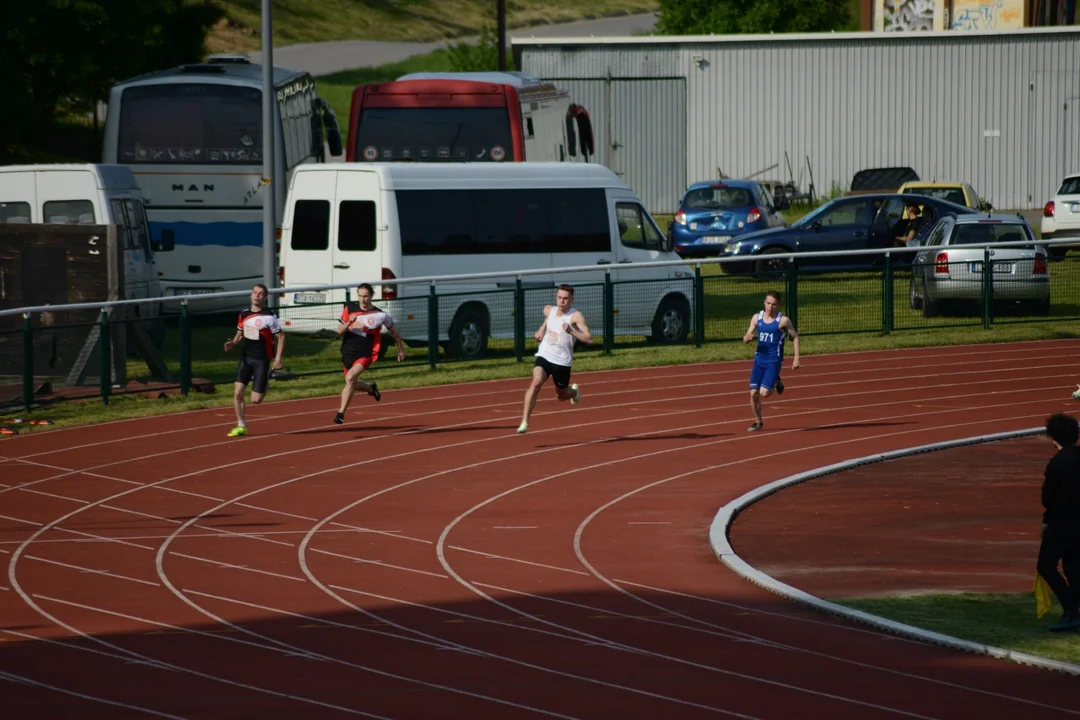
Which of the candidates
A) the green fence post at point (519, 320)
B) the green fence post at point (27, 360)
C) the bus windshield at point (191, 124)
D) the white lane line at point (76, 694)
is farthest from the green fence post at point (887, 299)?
the white lane line at point (76, 694)

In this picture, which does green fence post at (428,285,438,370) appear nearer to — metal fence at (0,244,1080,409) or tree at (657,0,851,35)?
metal fence at (0,244,1080,409)

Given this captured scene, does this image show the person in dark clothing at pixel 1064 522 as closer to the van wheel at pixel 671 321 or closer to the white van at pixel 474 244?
the white van at pixel 474 244

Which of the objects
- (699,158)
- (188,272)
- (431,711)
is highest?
(699,158)

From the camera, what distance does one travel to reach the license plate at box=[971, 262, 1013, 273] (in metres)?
27.2

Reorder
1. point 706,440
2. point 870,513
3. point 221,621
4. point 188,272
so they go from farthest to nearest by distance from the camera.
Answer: point 188,272 < point 706,440 < point 870,513 < point 221,621

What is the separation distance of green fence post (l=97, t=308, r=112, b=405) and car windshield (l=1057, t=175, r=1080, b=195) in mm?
20742

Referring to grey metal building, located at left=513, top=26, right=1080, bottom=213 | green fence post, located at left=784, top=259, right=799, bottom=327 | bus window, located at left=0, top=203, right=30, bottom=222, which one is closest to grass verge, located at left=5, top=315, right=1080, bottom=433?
green fence post, located at left=784, top=259, right=799, bottom=327

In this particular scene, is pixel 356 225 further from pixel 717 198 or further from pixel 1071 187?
pixel 1071 187

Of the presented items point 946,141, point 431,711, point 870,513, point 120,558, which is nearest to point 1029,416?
point 870,513

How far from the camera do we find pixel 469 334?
24.9m

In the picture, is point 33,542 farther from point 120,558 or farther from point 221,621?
point 221,621

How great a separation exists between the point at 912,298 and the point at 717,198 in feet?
29.2

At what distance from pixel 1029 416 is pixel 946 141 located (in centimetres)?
2876

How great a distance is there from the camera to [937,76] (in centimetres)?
4753
